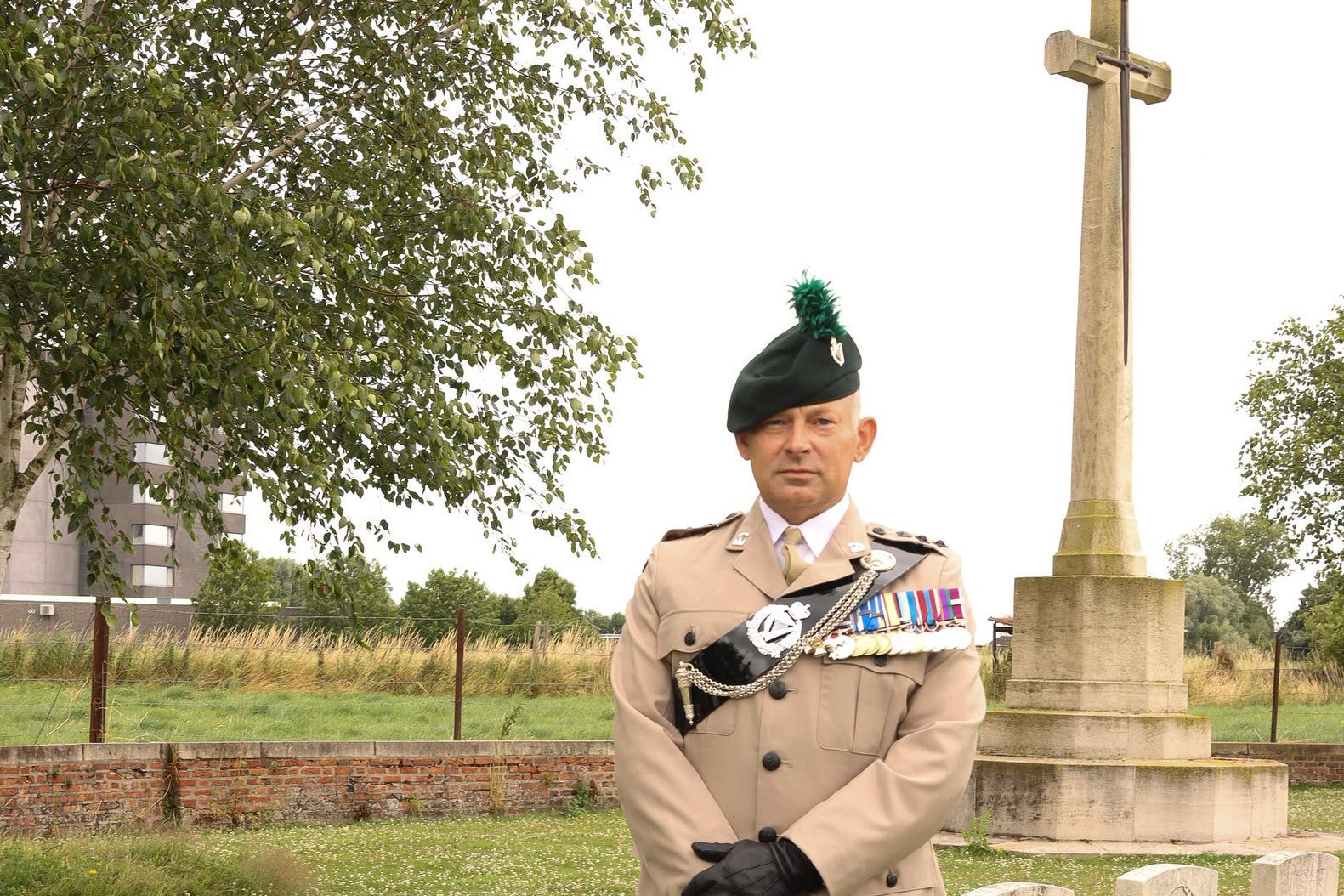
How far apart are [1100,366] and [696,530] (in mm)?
9084

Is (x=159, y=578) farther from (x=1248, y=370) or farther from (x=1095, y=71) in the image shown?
(x=1095, y=71)

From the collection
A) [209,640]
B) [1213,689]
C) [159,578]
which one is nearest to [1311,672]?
[1213,689]

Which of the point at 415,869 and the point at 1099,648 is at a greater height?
the point at 1099,648

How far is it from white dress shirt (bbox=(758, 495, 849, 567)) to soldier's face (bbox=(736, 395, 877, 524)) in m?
0.03

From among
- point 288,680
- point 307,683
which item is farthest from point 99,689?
point 307,683

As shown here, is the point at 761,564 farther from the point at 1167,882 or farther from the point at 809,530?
the point at 1167,882

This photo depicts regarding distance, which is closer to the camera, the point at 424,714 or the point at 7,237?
the point at 7,237

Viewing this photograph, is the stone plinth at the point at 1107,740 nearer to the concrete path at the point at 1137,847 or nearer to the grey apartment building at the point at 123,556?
the concrete path at the point at 1137,847

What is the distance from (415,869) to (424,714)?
17.8ft

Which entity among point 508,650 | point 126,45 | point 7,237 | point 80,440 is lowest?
point 508,650

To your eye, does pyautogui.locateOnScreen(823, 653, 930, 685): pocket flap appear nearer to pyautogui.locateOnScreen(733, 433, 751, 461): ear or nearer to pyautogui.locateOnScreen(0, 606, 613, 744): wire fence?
pyautogui.locateOnScreen(733, 433, 751, 461): ear

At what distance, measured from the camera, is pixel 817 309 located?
3080 mm

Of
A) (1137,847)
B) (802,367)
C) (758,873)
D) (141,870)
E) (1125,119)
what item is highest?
(1125,119)

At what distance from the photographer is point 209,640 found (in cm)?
1520
